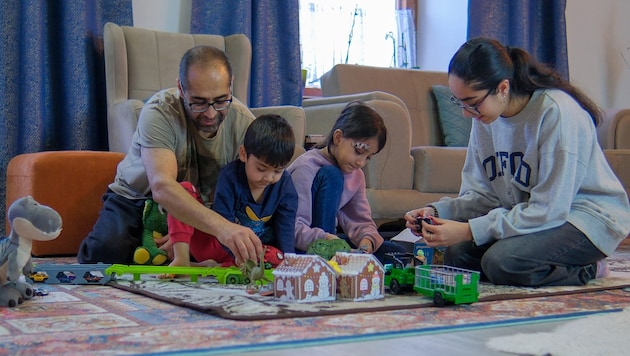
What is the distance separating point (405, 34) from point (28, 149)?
2.46 m

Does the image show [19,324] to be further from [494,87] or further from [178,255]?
[494,87]

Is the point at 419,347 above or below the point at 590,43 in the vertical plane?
below

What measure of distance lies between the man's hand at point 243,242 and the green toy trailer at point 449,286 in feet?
1.29

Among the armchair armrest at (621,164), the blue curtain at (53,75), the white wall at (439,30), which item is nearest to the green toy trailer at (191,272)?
the blue curtain at (53,75)

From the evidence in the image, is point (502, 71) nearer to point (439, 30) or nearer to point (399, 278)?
point (399, 278)

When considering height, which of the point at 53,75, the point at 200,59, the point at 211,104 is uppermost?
the point at 53,75

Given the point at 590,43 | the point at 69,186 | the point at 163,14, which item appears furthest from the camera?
the point at 590,43

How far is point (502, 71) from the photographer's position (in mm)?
1915

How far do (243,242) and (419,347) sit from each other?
2.09 feet

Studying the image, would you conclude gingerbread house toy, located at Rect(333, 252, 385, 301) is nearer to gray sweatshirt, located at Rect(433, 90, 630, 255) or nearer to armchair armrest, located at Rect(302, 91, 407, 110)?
gray sweatshirt, located at Rect(433, 90, 630, 255)

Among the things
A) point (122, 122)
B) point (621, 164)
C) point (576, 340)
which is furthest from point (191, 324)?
point (621, 164)

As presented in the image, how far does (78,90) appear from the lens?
10.5ft

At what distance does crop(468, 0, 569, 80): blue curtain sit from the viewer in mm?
4402

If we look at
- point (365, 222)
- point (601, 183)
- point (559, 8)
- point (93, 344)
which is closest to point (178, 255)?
point (365, 222)
